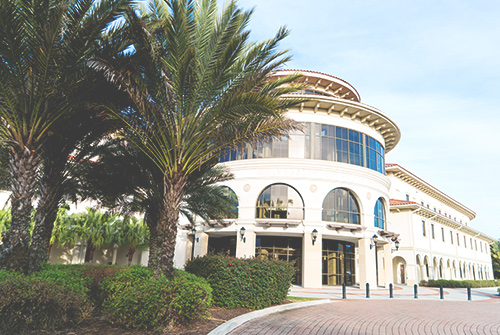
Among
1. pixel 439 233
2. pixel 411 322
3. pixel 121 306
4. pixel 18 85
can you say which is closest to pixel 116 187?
pixel 18 85

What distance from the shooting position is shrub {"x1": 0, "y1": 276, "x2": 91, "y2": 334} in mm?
6070

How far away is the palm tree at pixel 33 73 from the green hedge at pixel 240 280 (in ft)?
16.8

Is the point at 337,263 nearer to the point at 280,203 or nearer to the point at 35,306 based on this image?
the point at 280,203

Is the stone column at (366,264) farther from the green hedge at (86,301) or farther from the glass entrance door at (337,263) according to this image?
the green hedge at (86,301)

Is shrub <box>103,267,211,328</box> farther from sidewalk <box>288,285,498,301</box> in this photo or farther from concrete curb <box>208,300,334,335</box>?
sidewalk <box>288,285,498,301</box>

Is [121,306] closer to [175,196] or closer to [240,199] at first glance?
[175,196]

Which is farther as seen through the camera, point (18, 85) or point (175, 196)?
point (175, 196)

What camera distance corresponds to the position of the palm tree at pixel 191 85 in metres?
9.06

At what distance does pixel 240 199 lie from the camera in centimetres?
2430

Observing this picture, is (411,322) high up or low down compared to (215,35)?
down

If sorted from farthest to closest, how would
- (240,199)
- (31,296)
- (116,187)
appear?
(240,199) → (116,187) → (31,296)

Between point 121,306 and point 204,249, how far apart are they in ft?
59.7

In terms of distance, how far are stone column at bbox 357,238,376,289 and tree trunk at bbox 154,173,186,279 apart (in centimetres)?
1792

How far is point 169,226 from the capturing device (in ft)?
30.9
